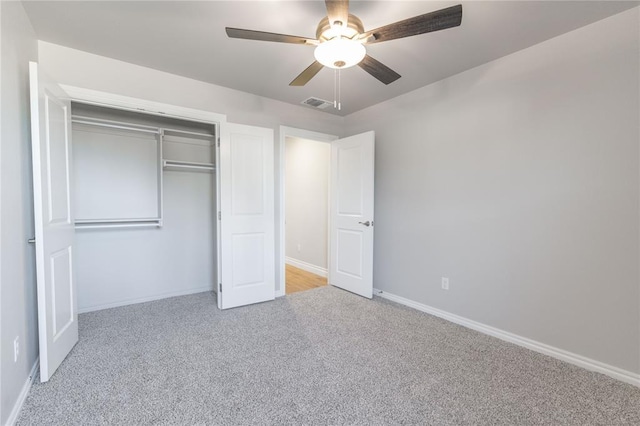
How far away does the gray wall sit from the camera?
1521mm

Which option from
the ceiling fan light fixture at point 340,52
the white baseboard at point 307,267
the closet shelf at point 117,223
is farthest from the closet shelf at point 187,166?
the ceiling fan light fixture at point 340,52

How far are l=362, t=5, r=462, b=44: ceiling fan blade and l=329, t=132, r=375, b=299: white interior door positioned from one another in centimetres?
191

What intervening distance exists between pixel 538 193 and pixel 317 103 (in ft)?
8.50

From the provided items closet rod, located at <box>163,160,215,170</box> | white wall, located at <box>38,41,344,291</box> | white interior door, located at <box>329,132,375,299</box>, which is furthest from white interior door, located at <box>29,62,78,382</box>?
white interior door, located at <box>329,132,375,299</box>

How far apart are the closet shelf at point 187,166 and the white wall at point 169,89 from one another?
2.36 feet

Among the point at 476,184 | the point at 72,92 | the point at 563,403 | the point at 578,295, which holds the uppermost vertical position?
the point at 72,92

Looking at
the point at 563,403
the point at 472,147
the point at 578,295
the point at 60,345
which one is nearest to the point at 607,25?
the point at 472,147

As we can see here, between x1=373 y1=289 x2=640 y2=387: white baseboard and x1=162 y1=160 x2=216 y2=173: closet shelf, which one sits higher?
x1=162 y1=160 x2=216 y2=173: closet shelf

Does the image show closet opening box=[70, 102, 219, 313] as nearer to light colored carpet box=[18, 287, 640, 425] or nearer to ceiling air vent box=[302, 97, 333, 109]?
light colored carpet box=[18, 287, 640, 425]

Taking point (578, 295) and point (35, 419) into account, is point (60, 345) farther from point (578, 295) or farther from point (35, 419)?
point (578, 295)

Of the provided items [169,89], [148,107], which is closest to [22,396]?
[148,107]

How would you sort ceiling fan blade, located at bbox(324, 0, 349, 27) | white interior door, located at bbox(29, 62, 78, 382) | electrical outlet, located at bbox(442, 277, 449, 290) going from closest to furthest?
ceiling fan blade, located at bbox(324, 0, 349, 27), white interior door, located at bbox(29, 62, 78, 382), electrical outlet, located at bbox(442, 277, 449, 290)

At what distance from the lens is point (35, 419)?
1.57 metres

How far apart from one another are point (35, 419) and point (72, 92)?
2451 mm
